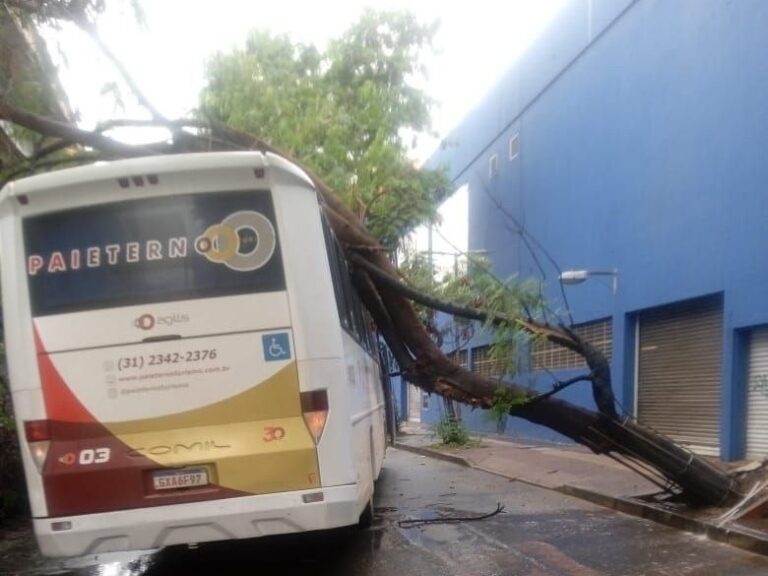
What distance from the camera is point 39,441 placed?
19.1 feet

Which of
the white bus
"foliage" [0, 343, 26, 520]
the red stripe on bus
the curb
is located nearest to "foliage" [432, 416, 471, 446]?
the curb

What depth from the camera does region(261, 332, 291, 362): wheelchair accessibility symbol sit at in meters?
5.82

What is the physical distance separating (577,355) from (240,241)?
494 inches

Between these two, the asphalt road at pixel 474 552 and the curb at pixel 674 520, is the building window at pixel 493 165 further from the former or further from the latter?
the asphalt road at pixel 474 552

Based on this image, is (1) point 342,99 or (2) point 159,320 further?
(1) point 342,99

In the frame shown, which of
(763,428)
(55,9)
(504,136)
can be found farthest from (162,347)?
(504,136)

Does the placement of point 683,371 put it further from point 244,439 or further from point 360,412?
point 244,439

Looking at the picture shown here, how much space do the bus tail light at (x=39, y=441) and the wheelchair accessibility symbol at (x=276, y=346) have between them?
1.57 metres

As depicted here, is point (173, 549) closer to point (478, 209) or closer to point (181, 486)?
point (181, 486)

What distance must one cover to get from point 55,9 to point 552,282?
474 inches

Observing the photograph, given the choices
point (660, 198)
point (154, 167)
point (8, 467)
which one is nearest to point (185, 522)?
point (154, 167)

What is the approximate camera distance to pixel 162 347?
586 centimetres

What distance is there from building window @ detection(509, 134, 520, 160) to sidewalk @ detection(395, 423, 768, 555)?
22.6 feet

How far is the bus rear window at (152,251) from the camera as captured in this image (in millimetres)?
5957
